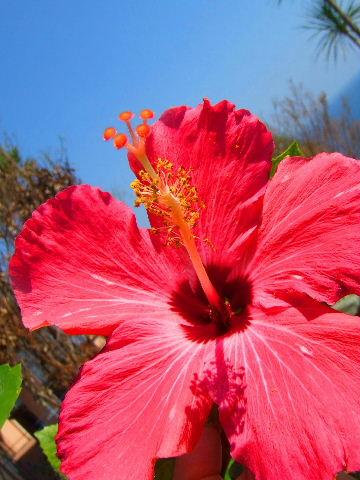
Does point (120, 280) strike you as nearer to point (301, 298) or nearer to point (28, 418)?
point (301, 298)

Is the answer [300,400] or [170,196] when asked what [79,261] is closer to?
[170,196]

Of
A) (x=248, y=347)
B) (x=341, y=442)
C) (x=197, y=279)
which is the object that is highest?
(x=197, y=279)

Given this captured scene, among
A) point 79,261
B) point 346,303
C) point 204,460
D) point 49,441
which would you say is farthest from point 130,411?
point 346,303

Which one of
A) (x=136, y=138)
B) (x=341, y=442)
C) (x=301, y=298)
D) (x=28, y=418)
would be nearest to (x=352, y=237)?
(x=301, y=298)

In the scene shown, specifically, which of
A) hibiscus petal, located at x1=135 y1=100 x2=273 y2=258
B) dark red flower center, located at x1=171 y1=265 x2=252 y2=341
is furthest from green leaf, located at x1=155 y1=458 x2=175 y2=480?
hibiscus petal, located at x1=135 y1=100 x2=273 y2=258

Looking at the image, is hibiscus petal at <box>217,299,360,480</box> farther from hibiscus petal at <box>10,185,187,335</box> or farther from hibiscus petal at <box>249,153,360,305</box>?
hibiscus petal at <box>10,185,187,335</box>

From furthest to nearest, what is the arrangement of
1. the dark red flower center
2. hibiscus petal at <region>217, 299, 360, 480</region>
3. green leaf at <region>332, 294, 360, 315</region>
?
green leaf at <region>332, 294, 360, 315</region> < the dark red flower center < hibiscus petal at <region>217, 299, 360, 480</region>
